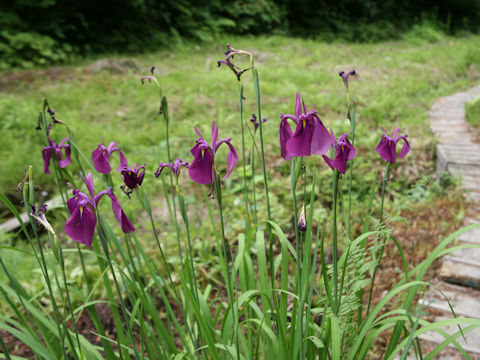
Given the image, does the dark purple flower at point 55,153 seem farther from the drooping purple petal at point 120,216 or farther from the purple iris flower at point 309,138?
the purple iris flower at point 309,138

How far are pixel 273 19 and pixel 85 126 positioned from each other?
28.1 feet

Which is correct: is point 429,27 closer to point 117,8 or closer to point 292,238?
point 117,8

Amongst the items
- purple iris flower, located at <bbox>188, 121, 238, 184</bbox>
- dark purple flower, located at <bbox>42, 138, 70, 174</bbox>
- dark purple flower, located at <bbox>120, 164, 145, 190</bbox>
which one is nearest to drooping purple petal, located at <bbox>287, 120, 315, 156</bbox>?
purple iris flower, located at <bbox>188, 121, 238, 184</bbox>

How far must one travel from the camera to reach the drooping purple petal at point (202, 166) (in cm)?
79

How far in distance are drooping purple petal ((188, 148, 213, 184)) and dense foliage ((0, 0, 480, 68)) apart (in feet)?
23.3

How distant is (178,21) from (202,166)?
1001cm

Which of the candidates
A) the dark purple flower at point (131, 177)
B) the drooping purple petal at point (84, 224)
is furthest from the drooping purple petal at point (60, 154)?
the drooping purple petal at point (84, 224)

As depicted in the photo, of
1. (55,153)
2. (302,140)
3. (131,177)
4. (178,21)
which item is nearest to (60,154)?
(55,153)

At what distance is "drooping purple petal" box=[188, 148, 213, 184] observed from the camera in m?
0.79

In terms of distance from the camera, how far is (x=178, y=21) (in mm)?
9820

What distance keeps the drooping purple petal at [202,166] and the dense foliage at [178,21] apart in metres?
7.09

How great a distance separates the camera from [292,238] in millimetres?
2543

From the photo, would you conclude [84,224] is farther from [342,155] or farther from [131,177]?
[342,155]

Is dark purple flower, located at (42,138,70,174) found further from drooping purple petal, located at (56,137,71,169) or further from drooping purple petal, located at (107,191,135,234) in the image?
drooping purple petal, located at (107,191,135,234)
